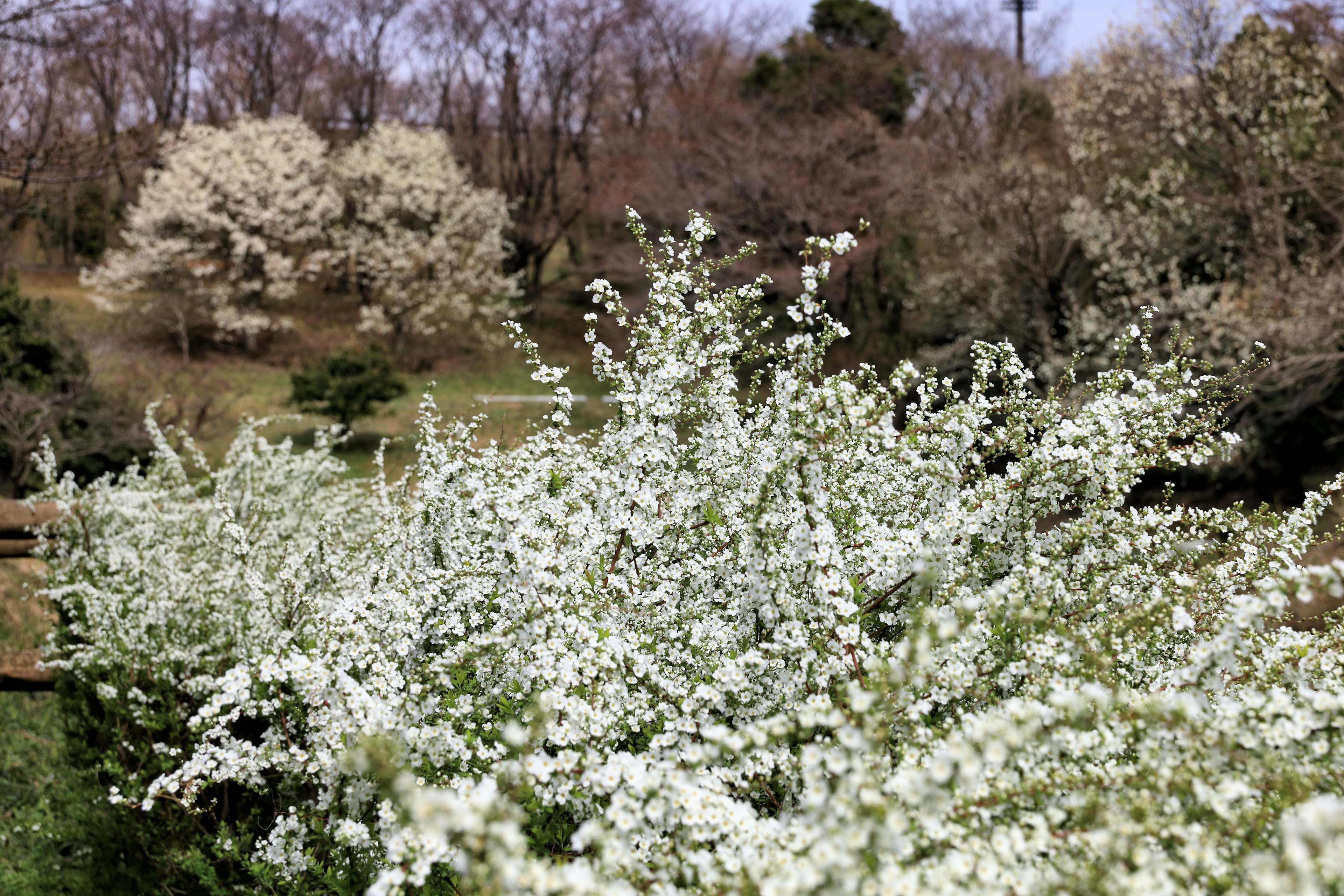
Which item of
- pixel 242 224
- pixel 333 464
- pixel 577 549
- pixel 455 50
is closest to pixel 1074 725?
pixel 577 549

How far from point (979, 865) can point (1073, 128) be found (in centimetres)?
1906

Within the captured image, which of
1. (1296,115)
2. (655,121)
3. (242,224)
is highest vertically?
(655,121)

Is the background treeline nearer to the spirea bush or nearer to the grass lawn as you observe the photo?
the grass lawn

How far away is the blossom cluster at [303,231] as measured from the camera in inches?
882

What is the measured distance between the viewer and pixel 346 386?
17.3 meters

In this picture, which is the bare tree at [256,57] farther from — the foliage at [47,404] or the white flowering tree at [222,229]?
the foliage at [47,404]

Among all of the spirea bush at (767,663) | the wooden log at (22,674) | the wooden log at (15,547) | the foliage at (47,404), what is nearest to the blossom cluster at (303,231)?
the foliage at (47,404)

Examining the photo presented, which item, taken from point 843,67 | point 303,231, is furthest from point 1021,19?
point 303,231

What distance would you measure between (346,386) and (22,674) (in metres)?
12.4

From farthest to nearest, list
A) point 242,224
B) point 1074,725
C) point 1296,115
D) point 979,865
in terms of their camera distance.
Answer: point 242,224 → point 1296,115 → point 1074,725 → point 979,865

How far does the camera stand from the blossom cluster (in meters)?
22.4

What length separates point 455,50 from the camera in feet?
96.7

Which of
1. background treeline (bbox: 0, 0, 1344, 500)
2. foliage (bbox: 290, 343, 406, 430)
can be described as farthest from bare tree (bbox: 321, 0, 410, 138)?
foliage (bbox: 290, 343, 406, 430)

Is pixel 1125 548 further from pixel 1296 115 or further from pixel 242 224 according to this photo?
pixel 242 224
